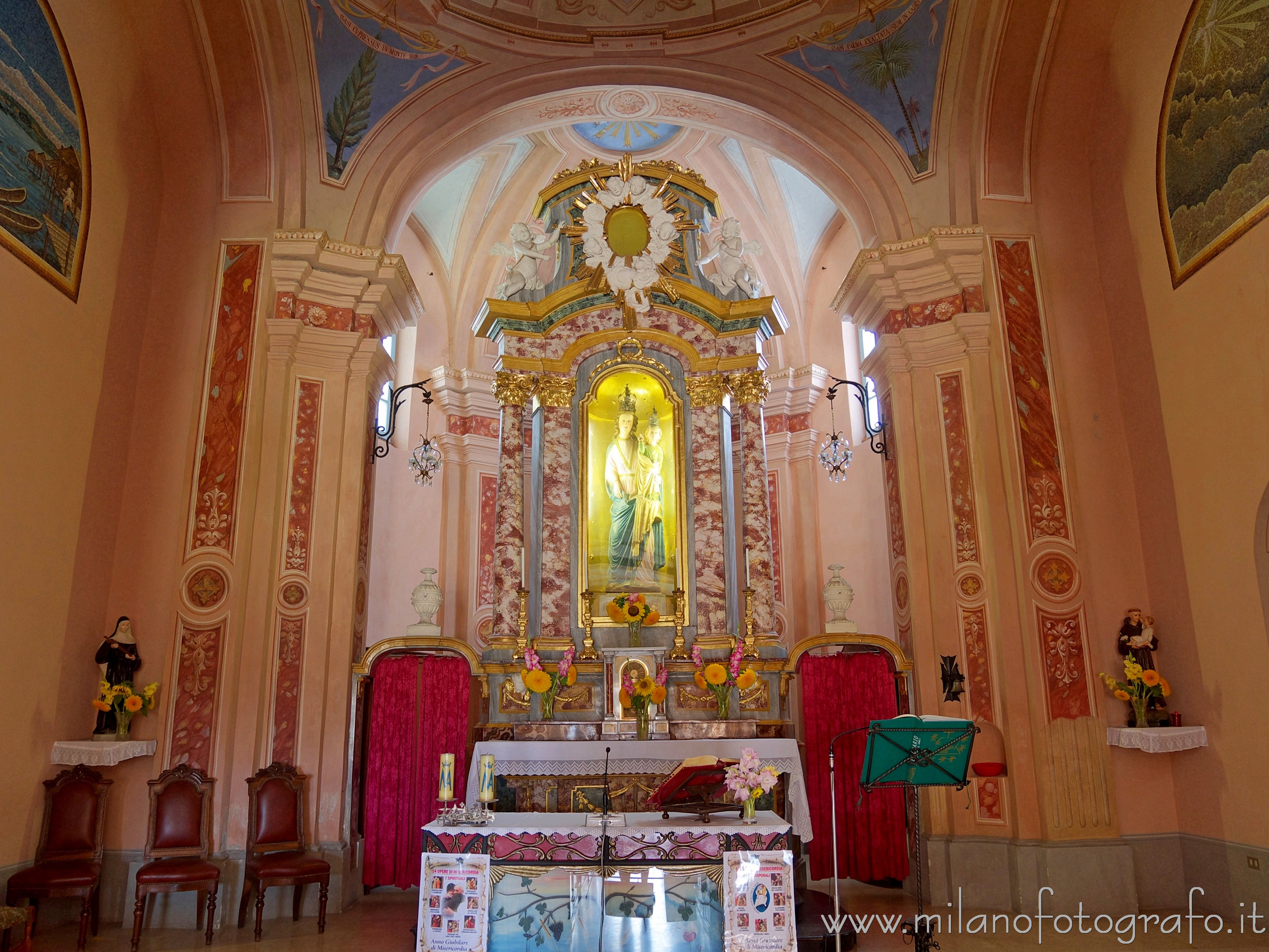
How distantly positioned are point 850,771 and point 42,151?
27.6ft

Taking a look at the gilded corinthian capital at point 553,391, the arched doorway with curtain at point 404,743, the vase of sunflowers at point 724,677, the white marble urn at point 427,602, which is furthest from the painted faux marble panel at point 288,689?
the vase of sunflowers at point 724,677

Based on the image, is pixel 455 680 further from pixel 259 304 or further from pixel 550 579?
pixel 259 304

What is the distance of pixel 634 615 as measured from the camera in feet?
31.3

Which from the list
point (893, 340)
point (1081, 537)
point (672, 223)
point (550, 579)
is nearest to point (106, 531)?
point (550, 579)

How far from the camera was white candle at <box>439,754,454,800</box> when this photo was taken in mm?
5648

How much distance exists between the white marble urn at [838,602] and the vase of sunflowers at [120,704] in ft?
20.5

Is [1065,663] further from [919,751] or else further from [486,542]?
[486,542]

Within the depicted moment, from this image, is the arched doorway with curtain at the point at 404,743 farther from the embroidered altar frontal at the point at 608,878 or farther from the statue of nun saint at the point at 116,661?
the embroidered altar frontal at the point at 608,878

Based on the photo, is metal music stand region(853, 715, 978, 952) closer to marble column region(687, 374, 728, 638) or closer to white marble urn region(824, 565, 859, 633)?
white marble urn region(824, 565, 859, 633)

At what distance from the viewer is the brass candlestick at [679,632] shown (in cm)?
968

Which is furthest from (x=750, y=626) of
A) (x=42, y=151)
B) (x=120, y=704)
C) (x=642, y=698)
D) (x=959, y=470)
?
(x=42, y=151)

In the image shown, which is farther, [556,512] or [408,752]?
[556,512]

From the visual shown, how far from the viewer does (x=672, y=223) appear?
1055 centimetres

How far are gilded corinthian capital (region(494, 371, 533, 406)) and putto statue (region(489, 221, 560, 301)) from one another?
3.21ft
